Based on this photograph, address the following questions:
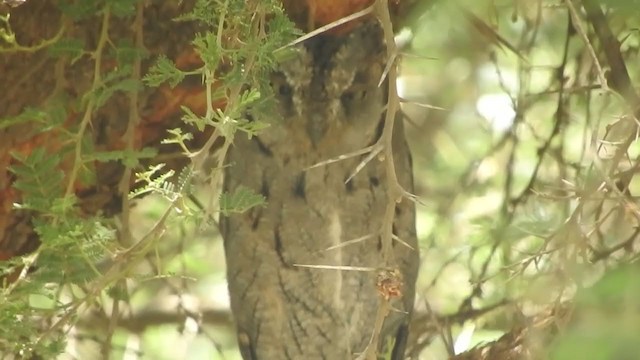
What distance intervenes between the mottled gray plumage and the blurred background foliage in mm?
82

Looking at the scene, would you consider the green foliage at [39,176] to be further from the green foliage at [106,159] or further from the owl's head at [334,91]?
the owl's head at [334,91]

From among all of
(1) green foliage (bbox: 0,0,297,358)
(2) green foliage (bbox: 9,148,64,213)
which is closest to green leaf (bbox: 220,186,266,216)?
(1) green foliage (bbox: 0,0,297,358)

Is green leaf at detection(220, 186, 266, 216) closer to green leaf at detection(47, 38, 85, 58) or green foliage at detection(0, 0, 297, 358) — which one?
green foliage at detection(0, 0, 297, 358)

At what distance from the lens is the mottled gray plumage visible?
1398mm

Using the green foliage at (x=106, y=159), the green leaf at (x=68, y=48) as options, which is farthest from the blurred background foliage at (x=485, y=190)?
the green leaf at (x=68, y=48)

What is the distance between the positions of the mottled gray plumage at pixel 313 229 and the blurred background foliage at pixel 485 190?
0.27 feet

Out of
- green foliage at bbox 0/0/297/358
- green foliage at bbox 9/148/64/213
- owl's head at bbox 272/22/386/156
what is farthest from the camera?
owl's head at bbox 272/22/386/156

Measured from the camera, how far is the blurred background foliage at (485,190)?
1015 millimetres

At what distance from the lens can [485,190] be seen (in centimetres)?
153

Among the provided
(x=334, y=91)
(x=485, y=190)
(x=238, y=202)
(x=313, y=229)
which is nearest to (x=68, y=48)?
(x=238, y=202)

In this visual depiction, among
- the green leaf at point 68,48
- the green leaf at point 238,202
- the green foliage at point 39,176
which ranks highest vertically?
the green leaf at point 68,48

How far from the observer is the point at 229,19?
858 mm

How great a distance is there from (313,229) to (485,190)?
0.99 feet

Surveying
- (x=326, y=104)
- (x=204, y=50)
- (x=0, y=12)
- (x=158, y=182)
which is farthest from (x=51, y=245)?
(x=326, y=104)
